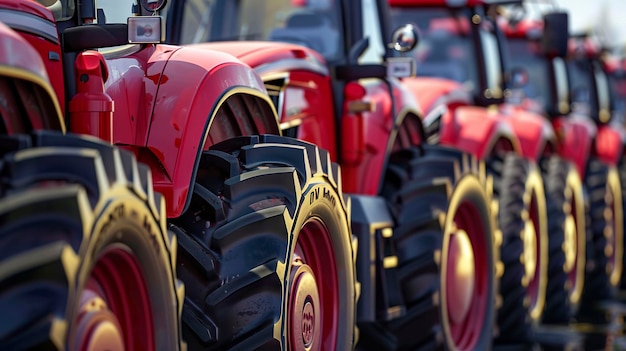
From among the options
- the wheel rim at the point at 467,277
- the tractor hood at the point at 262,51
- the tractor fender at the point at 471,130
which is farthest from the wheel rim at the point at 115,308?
the tractor fender at the point at 471,130

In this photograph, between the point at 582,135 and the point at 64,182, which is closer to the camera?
the point at 64,182

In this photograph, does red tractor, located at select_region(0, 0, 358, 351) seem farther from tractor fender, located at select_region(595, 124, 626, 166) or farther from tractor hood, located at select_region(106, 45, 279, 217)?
tractor fender, located at select_region(595, 124, 626, 166)

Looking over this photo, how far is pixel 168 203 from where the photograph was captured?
13.4 feet

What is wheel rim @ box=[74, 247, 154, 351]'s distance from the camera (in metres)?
3.13

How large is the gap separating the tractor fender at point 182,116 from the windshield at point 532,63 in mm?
7042

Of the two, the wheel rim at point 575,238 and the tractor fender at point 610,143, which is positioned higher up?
the tractor fender at point 610,143

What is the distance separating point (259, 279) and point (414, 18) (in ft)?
15.2

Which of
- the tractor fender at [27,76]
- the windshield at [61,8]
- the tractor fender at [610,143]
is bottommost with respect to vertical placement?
the tractor fender at [610,143]

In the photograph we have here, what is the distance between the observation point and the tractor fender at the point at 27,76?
3.12 metres

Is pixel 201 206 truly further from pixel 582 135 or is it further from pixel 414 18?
pixel 582 135

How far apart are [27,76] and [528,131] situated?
627 centimetres

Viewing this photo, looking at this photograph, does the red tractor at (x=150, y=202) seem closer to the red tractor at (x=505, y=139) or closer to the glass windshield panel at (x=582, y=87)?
the red tractor at (x=505, y=139)

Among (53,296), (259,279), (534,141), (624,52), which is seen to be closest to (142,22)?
(259,279)

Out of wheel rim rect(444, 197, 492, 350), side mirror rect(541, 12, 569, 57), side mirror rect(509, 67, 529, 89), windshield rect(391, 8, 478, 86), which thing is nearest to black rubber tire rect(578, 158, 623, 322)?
side mirror rect(509, 67, 529, 89)
